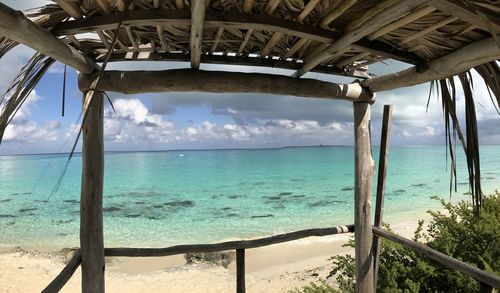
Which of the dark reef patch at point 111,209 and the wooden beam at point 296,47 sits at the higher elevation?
the wooden beam at point 296,47

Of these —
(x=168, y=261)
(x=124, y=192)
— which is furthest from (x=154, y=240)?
(x=124, y=192)

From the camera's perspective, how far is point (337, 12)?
137 centimetres

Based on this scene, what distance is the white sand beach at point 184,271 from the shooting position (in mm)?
6672

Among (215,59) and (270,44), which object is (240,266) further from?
(270,44)

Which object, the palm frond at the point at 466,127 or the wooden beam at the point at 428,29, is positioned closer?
the wooden beam at the point at 428,29

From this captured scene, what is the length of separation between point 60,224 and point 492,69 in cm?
1539

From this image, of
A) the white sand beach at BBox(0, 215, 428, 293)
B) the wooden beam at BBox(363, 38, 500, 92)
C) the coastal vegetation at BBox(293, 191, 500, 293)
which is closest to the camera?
the wooden beam at BBox(363, 38, 500, 92)

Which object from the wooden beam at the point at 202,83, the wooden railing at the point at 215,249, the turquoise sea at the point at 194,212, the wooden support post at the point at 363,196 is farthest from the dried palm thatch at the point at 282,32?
the turquoise sea at the point at 194,212

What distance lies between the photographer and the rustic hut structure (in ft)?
4.33

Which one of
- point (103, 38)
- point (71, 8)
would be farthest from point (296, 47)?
point (71, 8)

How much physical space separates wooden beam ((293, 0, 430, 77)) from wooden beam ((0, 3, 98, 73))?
1151 millimetres

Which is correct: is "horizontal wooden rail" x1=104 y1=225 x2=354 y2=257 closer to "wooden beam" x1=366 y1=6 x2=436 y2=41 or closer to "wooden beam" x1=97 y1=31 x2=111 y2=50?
"wooden beam" x1=97 y1=31 x2=111 y2=50

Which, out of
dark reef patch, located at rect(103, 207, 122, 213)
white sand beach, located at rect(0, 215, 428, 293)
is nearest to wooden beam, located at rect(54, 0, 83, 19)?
white sand beach, located at rect(0, 215, 428, 293)

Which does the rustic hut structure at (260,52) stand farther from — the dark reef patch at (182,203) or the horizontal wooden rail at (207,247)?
the dark reef patch at (182,203)
